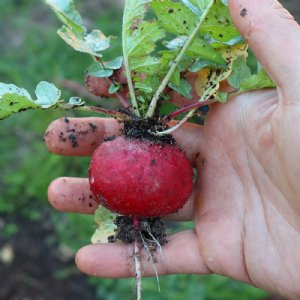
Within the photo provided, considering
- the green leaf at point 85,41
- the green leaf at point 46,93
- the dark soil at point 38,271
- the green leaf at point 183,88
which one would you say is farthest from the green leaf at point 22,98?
the dark soil at point 38,271

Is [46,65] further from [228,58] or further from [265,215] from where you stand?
[265,215]

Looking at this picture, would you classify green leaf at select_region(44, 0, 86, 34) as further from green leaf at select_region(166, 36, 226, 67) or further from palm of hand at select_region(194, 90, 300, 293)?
palm of hand at select_region(194, 90, 300, 293)

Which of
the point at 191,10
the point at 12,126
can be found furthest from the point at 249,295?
the point at 12,126

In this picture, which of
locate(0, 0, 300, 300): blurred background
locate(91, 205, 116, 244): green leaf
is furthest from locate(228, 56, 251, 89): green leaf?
locate(0, 0, 300, 300): blurred background

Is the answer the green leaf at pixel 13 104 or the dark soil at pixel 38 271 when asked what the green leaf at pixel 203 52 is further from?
the dark soil at pixel 38 271

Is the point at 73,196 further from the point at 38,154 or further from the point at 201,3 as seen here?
the point at 38,154

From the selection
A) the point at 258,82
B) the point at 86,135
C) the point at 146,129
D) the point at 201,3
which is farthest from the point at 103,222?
the point at 201,3
